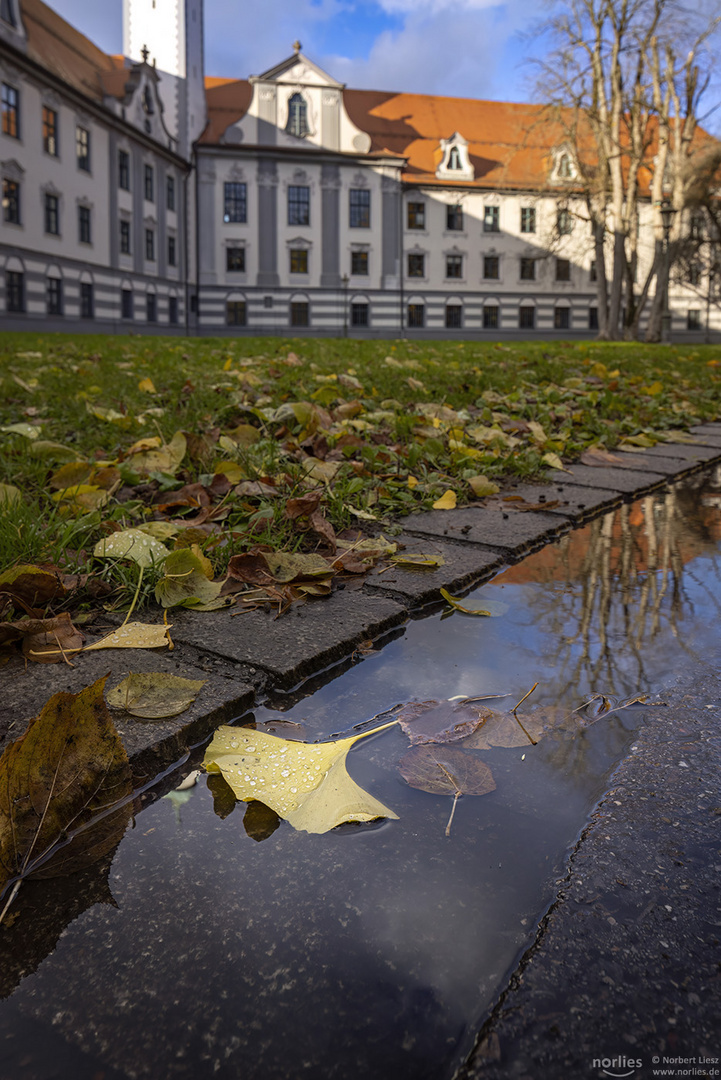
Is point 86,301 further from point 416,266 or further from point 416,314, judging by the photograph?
point 416,266

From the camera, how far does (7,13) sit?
20.8 meters

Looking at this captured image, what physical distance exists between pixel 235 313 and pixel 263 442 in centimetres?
3089

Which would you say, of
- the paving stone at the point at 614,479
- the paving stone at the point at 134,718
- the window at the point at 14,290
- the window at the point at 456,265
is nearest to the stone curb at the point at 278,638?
the paving stone at the point at 134,718

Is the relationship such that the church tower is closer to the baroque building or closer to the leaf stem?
the baroque building

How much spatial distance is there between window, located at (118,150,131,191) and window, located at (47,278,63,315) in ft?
16.6

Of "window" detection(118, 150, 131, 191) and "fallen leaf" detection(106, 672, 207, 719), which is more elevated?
"window" detection(118, 150, 131, 191)

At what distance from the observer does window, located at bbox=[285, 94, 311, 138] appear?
3103 cm

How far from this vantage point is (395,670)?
138 cm

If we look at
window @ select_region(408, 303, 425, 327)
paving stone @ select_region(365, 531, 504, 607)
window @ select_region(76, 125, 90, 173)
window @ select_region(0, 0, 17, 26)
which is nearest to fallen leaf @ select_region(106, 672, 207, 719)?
paving stone @ select_region(365, 531, 504, 607)

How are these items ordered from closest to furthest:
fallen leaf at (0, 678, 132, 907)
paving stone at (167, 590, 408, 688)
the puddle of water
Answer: the puddle of water → fallen leaf at (0, 678, 132, 907) → paving stone at (167, 590, 408, 688)

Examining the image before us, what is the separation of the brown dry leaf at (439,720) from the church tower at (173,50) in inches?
1339

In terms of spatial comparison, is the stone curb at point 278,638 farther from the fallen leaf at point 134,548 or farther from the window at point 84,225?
the window at point 84,225

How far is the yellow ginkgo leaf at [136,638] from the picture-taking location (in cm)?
137

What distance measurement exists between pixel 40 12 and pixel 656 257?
22533mm
